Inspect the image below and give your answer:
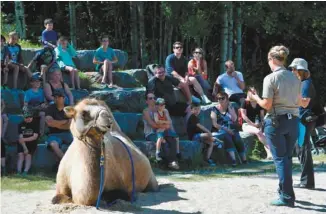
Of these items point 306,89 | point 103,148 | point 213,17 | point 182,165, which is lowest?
point 182,165

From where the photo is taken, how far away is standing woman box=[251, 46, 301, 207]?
7344 millimetres

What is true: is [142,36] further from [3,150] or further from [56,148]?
[3,150]

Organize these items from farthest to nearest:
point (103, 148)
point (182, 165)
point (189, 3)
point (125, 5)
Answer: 1. point (125, 5)
2. point (189, 3)
3. point (182, 165)
4. point (103, 148)

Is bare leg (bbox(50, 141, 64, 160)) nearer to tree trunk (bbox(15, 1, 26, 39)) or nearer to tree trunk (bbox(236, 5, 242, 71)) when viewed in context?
tree trunk (bbox(15, 1, 26, 39))

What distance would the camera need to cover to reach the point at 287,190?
24.1ft

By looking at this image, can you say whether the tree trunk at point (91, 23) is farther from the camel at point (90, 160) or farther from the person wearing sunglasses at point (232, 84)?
the camel at point (90, 160)

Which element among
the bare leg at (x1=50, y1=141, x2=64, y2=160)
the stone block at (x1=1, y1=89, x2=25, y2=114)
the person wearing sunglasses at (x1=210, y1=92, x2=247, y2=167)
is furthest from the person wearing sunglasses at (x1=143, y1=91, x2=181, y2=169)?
the stone block at (x1=1, y1=89, x2=25, y2=114)

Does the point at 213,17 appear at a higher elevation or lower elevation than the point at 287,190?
higher

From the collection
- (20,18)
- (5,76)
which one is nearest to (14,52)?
(5,76)

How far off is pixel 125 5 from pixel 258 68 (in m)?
6.19

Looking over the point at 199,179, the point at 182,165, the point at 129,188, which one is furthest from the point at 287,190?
the point at 182,165

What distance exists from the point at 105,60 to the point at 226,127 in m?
3.88

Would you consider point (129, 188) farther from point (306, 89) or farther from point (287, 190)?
point (306, 89)

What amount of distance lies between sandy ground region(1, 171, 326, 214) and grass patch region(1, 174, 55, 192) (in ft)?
1.18
